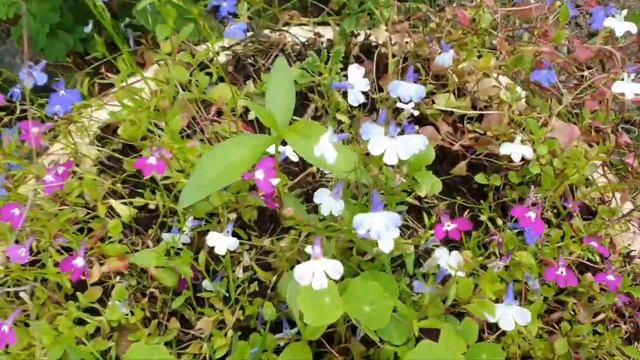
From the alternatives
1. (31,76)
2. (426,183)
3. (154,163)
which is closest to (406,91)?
(426,183)

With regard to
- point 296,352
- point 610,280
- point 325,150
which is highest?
point 325,150

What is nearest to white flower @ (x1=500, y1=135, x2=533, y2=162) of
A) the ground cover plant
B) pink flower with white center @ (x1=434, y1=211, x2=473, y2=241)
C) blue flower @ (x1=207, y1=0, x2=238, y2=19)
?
the ground cover plant

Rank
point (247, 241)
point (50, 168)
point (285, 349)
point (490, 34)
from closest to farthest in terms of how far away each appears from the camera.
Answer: point (285, 349)
point (247, 241)
point (50, 168)
point (490, 34)

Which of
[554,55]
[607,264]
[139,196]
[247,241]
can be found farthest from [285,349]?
[554,55]

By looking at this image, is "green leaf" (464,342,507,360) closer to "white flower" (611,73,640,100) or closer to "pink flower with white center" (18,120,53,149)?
"white flower" (611,73,640,100)

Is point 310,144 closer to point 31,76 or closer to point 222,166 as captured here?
point 222,166

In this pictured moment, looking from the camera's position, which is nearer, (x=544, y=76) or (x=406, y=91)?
(x=406, y=91)

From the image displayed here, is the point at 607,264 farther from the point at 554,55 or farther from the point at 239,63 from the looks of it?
the point at 239,63
